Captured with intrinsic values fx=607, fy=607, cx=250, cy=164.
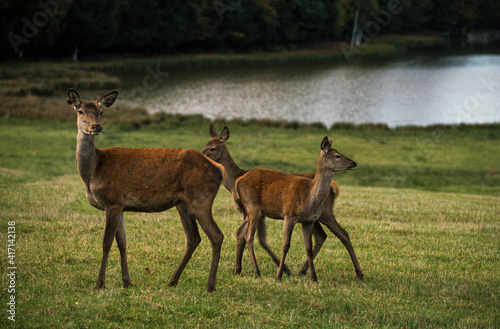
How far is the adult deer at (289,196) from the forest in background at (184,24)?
4235cm

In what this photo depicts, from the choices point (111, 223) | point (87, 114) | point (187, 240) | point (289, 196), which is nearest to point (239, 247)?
point (289, 196)

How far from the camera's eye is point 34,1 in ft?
160

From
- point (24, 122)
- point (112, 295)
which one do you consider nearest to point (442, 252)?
point (112, 295)

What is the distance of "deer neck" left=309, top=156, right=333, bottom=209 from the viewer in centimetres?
838

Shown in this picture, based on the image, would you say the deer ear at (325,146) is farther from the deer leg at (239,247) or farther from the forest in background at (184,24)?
the forest in background at (184,24)

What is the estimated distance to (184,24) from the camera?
69.4 metres

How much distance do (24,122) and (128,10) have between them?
126 ft

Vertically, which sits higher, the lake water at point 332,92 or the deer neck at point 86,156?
the lake water at point 332,92

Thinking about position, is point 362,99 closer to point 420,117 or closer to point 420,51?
point 420,117

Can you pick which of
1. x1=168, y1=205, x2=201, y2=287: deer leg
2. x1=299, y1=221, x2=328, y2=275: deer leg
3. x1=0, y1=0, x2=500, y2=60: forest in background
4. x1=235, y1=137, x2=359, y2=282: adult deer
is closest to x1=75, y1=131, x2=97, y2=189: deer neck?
x1=168, y1=205, x2=201, y2=287: deer leg

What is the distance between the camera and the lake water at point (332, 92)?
38.5 meters

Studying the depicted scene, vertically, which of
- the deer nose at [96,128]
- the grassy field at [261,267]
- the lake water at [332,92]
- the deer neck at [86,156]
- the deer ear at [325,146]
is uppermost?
the lake water at [332,92]

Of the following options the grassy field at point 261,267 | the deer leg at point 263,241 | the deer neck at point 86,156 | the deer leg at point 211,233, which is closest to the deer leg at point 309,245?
the grassy field at point 261,267

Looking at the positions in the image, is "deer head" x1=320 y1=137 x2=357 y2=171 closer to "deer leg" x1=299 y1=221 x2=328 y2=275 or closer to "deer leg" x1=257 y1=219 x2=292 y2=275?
"deer leg" x1=299 y1=221 x2=328 y2=275
